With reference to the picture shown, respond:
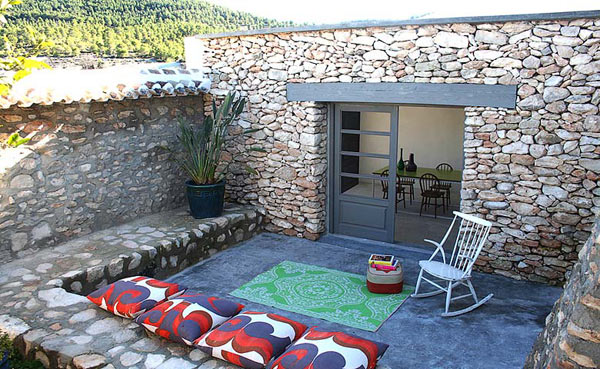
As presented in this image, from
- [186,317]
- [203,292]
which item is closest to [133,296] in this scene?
[186,317]

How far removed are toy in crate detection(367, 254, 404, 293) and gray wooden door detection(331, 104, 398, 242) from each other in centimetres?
140

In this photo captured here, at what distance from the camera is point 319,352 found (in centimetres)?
325

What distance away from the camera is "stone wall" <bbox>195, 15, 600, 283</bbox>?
5234 mm

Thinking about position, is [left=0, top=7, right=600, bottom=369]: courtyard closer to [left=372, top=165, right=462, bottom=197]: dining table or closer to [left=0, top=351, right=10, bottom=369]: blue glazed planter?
[left=0, top=351, right=10, bottom=369]: blue glazed planter

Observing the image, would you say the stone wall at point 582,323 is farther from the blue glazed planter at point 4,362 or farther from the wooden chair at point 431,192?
the wooden chair at point 431,192

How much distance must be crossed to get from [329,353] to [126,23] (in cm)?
1101

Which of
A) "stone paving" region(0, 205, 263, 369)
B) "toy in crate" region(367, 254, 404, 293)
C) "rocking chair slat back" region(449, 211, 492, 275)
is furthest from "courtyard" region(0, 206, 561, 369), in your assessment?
"rocking chair slat back" region(449, 211, 492, 275)

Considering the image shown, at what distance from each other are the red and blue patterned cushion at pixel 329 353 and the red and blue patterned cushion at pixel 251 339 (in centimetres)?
9

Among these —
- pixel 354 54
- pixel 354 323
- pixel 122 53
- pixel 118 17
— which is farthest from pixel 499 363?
pixel 118 17

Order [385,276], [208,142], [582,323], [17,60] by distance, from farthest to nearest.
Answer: [208,142], [385,276], [17,60], [582,323]

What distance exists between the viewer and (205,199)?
267 inches

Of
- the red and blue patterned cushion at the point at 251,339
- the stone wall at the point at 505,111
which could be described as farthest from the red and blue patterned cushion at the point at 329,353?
the stone wall at the point at 505,111

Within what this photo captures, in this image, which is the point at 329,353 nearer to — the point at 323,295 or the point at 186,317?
the point at 186,317

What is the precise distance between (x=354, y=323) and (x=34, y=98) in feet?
12.8
